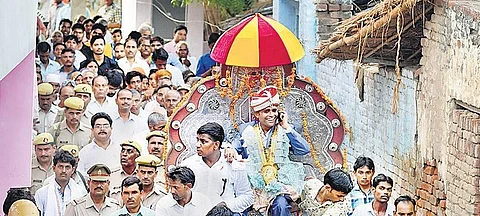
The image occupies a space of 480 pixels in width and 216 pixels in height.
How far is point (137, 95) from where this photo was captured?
46.9 ft

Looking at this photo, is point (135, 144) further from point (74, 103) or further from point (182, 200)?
point (182, 200)

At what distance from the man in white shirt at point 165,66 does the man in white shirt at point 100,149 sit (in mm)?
4068

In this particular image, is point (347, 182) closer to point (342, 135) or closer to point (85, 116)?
point (342, 135)

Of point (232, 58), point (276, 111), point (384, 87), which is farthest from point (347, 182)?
point (384, 87)

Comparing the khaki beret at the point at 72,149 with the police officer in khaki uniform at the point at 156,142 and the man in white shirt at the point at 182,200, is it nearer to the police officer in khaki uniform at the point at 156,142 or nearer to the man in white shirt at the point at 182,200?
the police officer in khaki uniform at the point at 156,142

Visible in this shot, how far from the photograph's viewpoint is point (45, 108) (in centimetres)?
1399

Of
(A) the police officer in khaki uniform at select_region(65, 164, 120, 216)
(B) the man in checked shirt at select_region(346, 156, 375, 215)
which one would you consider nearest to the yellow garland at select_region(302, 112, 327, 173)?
(B) the man in checked shirt at select_region(346, 156, 375, 215)

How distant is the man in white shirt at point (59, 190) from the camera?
1110 cm

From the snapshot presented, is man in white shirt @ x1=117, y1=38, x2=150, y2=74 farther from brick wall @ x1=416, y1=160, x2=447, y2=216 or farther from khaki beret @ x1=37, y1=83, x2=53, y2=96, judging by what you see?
brick wall @ x1=416, y1=160, x2=447, y2=216

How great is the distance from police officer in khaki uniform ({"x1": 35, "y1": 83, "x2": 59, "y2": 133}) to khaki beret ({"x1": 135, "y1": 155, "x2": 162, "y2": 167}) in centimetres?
248

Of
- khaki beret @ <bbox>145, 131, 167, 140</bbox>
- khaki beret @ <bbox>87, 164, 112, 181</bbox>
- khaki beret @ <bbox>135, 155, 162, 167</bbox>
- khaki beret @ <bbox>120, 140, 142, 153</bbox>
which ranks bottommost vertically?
khaki beret @ <bbox>87, 164, 112, 181</bbox>

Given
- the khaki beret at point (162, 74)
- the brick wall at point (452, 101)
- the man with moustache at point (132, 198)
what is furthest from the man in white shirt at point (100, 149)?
the khaki beret at point (162, 74)

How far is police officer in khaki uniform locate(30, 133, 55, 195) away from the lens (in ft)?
39.9

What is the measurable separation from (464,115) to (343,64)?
4.66 metres
